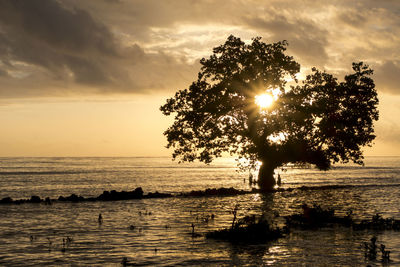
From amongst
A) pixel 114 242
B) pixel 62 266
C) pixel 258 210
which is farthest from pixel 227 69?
pixel 62 266

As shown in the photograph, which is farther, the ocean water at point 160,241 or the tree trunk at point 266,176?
the tree trunk at point 266,176

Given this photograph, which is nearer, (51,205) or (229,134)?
(51,205)

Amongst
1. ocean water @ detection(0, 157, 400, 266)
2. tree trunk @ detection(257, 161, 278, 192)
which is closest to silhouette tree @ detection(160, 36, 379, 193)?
tree trunk @ detection(257, 161, 278, 192)

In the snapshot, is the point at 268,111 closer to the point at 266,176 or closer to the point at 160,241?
the point at 266,176

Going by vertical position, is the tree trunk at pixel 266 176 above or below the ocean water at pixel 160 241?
above

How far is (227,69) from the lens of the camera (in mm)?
53656

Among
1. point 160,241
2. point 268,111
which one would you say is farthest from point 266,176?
point 160,241

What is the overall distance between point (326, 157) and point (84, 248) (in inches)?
1765

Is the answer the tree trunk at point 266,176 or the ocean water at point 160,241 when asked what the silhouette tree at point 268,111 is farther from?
the ocean water at point 160,241

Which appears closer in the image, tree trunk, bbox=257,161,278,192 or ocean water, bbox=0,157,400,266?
ocean water, bbox=0,157,400,266

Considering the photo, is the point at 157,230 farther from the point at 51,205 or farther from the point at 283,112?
the point at 283,112

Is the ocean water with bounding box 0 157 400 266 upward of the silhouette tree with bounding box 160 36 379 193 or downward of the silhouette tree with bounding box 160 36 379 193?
downward

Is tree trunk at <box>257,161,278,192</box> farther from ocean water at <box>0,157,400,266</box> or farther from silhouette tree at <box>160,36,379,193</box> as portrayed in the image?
ocean water at <box>0,157,400,266</box>

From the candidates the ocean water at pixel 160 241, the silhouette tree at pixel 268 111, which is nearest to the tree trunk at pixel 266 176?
the silhouette tree at pixel 268 111
